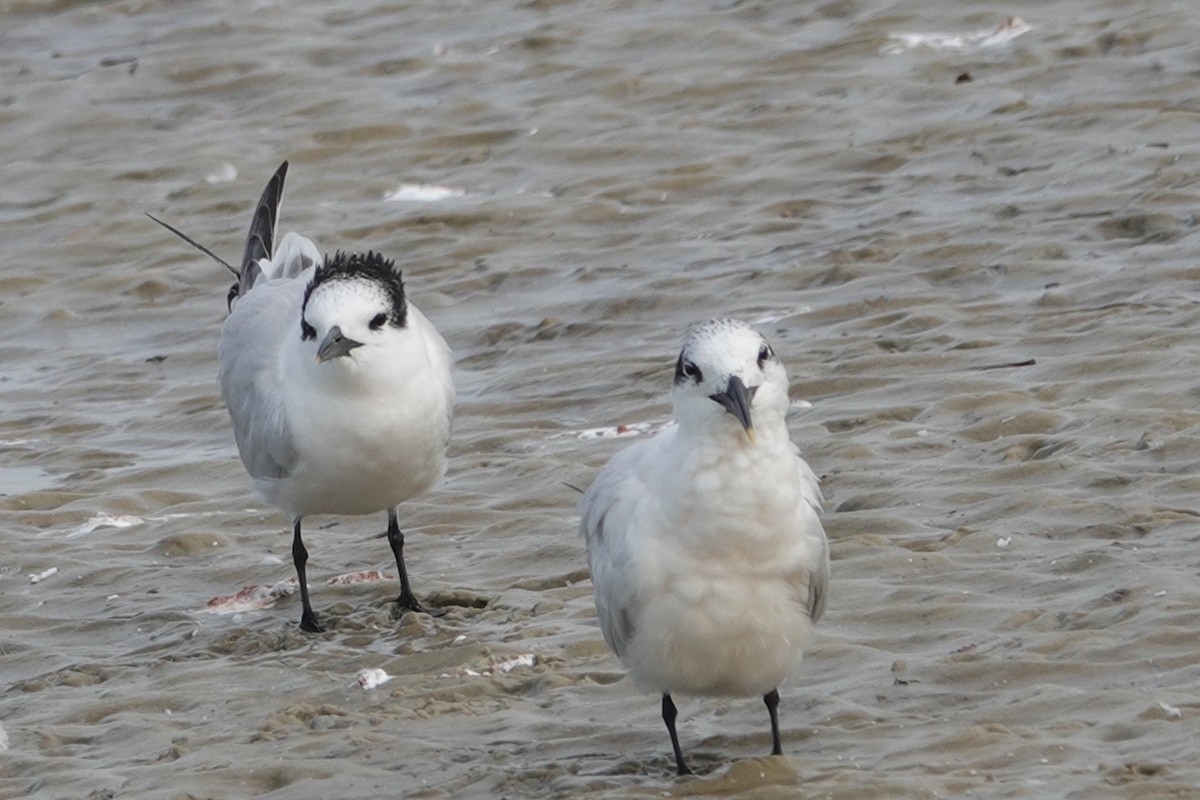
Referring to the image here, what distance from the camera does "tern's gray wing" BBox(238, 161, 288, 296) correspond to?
786 centimetres

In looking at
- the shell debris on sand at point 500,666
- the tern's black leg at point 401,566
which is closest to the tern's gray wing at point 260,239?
the tern's black leg at point 401,566

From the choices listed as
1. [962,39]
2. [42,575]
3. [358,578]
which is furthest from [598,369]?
[962,39]

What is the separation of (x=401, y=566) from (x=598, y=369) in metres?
1.97

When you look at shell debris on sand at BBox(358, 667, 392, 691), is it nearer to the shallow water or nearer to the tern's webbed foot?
the shallow water

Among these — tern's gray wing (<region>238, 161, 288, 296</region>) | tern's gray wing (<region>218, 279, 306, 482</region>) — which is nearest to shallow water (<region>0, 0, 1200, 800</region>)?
tern's gray wing (<region>218, 279, 306, 482</region>)

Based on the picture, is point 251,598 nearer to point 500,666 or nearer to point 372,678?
point 372,678

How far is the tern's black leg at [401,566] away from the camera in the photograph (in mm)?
6609

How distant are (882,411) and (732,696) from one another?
2.56m

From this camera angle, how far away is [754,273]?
9.11 m

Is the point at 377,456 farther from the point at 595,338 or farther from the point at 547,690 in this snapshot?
the point at 595,338

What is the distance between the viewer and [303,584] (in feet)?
21.8

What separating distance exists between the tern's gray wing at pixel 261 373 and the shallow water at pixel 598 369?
0.52m

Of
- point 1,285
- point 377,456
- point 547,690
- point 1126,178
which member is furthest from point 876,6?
point 547,690

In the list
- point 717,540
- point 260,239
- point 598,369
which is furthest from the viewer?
point 598,369
